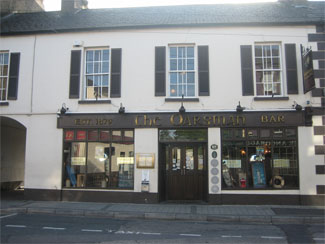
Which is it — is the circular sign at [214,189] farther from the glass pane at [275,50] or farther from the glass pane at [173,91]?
the glass pane at [275,50]

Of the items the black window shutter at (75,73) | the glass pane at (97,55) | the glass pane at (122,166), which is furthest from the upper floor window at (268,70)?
the black window shutter at (75,73)

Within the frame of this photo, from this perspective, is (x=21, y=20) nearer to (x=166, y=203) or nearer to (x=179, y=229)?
(x=166, y=203)

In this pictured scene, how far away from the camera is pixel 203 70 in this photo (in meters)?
11.7

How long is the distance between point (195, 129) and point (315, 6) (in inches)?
316

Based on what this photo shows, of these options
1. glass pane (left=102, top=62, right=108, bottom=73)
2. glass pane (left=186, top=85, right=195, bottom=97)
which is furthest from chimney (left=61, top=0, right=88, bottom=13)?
glass pane (left=186, top=85, right=195, bottom=97)

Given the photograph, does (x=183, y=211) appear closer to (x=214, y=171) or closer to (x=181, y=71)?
(x=214, y=171)

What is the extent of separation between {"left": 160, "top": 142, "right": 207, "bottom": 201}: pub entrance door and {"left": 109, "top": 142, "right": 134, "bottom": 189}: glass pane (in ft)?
4.08

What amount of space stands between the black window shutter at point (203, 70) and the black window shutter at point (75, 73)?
15.9ft

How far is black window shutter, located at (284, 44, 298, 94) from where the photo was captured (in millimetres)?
11297

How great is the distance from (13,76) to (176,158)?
24.8 ft

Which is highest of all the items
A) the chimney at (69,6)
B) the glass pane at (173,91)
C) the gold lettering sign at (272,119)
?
the chimney at (69,6)

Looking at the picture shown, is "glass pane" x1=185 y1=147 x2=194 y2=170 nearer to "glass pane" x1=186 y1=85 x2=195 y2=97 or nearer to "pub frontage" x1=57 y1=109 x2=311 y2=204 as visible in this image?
"pub frontage" x1=57 y1=109 x2=311 y2=204

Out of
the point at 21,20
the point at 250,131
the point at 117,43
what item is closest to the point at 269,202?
the point at 250,131

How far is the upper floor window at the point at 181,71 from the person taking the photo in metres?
11.8
